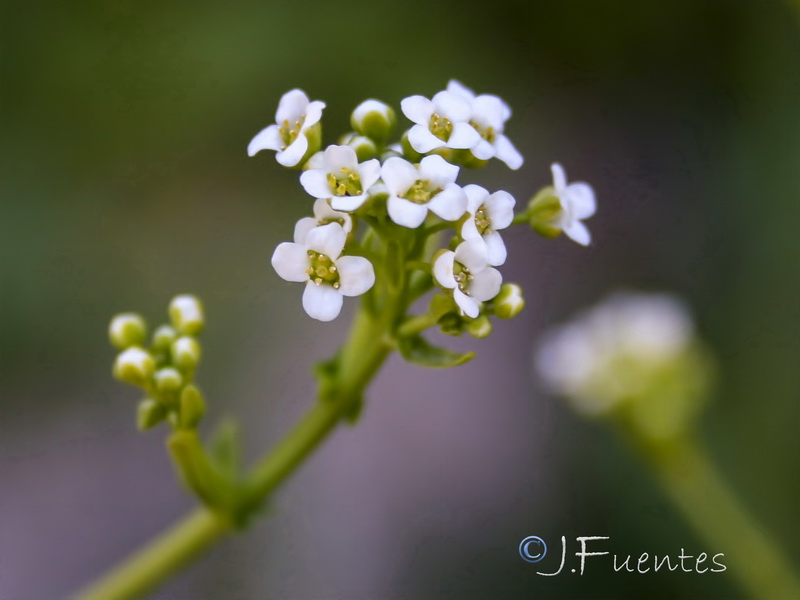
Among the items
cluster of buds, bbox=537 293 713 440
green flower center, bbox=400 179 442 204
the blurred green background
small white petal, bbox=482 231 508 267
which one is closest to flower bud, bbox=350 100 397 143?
green flower center, bbox=400 179 442 204

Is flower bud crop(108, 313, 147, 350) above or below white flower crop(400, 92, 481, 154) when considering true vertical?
below

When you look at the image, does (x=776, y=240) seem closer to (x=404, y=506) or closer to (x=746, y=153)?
(x=746, y=153)

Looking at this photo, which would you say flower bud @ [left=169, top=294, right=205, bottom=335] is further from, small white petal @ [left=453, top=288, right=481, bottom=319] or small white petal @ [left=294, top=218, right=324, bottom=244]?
small white petal @ [left=453, top=288, right=481, bottom=319]

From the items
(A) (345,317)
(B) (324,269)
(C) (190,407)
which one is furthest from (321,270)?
(A) (345,317)

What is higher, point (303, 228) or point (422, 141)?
point (422, 141)

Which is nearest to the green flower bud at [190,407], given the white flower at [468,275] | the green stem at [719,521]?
the white flower at [468,275]

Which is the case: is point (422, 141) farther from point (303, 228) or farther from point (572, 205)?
point (572, 205)
